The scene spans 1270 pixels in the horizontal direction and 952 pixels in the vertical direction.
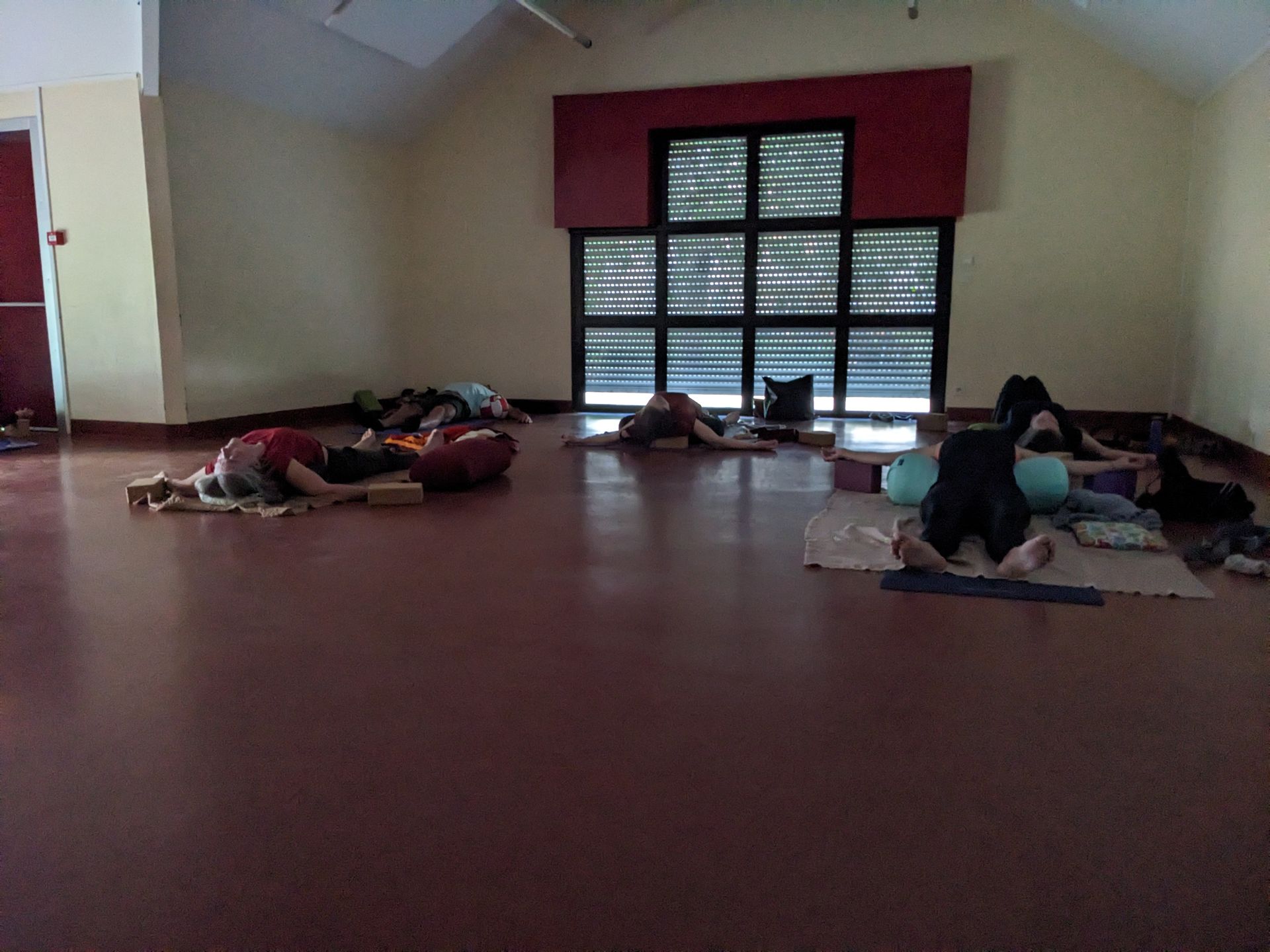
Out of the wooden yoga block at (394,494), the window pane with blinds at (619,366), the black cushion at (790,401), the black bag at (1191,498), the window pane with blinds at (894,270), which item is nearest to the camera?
the black bag at (1191,498)

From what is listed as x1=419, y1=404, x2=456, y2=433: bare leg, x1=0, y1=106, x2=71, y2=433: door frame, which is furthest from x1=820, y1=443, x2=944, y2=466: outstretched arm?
x1=0, y1=106, x2=71, y2=433: door frame

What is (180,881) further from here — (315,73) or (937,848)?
(315,73)

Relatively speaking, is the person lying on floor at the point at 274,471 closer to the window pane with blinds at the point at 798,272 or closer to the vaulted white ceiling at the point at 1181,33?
the window pane with blinds at the point at 798,272

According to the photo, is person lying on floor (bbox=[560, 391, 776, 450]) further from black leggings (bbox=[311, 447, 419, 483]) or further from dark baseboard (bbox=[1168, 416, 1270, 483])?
dark baseboard (bbox=[1168, 416, 1270, 483])

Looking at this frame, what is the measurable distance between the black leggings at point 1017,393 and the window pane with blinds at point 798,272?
8.73ft

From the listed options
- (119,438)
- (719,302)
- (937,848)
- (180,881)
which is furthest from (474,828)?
(719,302)

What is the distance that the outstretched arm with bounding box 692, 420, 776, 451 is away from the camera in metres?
6.33

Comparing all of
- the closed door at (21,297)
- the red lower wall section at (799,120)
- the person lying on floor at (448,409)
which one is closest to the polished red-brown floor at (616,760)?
the person lying on floor at (448,409)

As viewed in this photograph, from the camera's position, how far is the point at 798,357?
892cm

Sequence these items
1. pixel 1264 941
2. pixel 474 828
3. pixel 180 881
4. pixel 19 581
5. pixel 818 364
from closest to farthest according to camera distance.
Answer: pixel 1264 941, pixel 180 881, pixel 474 828, pixel 19 581, pixel 818 364

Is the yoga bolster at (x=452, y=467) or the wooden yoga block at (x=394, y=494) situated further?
the yoga bolster at (x=452, y=467)

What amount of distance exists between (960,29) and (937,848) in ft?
27.8

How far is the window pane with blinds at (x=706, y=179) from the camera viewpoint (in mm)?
8828

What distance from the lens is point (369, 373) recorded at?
9.30 meters
